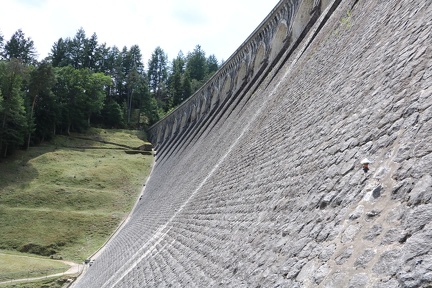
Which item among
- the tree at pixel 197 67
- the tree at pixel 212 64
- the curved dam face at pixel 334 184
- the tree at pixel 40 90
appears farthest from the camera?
the tree at pixel 212 64

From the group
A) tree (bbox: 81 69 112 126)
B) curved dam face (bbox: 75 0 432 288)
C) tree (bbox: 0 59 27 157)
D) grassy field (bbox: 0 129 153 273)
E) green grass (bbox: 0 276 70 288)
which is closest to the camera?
curved dam face (bbox: 75 0 432 288)

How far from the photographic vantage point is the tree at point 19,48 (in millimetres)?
75250

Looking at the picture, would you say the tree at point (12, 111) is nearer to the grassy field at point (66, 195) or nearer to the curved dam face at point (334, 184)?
the grassy field at point (66, 195)

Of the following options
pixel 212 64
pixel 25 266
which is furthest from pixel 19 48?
pixel 25 266

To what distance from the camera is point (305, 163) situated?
5.85 meters

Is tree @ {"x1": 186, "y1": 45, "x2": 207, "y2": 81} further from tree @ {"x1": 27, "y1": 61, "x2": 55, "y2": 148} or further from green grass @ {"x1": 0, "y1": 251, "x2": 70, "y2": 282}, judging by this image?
green grass @ {"x1": 0, "y1": 251, "x2": 70, "y2": 282}

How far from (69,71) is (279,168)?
63.1m

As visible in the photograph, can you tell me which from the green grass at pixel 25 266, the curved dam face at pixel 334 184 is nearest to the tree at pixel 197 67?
the green grass at pixel 25 266

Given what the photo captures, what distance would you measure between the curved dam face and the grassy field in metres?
19.9

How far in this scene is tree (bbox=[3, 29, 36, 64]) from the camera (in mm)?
75250

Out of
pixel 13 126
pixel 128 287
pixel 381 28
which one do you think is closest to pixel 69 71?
pixel 13 126

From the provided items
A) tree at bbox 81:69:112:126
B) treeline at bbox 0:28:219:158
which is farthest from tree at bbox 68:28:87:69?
tree at bbox 81:69:112:126

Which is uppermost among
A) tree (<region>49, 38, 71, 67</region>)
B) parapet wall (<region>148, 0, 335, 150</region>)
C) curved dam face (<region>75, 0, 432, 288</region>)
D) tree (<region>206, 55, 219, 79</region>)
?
tree (<region>206, 55, 219, 79</region>)

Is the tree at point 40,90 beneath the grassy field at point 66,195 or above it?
above
